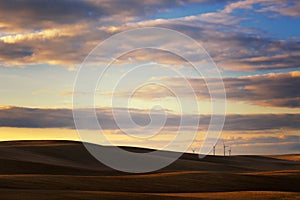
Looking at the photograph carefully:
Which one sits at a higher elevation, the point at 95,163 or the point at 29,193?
the point at 95,163

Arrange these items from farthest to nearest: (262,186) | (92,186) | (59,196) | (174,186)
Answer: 1. (262,186)
2. (174,186)
3. (92,186)
4. (59,196)

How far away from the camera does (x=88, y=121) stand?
8019 cm

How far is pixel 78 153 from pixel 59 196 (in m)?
72.1

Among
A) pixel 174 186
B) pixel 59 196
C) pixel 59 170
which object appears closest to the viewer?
pixel 59 196

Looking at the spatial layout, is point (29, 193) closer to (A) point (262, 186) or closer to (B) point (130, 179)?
(B) point (130, 179)

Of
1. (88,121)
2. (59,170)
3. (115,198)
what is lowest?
(115,198)

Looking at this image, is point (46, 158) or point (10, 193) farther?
point (46, 158)

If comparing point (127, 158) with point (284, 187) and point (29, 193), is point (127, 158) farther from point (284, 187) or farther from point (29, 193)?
point (29, 193)

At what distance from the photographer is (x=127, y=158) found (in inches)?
4328

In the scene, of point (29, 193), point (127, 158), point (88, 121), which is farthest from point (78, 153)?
point (29, 193)

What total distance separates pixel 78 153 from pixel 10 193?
70425 mm

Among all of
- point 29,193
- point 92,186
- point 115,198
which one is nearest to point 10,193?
point 29,193

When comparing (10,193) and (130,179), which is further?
(130,179)

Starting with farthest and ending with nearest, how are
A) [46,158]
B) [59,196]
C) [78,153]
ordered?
[78,153] → [46,158] → [59,196]
